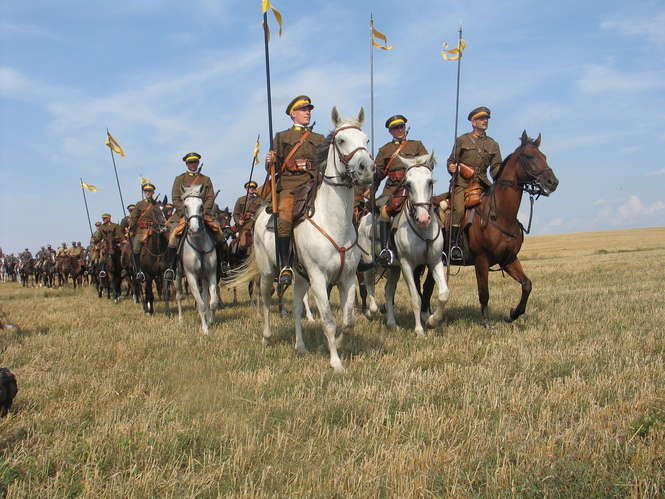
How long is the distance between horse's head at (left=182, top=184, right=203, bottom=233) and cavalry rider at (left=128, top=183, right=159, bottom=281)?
13.7ft

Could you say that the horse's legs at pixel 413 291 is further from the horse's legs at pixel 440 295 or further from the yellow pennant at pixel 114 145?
the yellow pennant at pixel 114 145

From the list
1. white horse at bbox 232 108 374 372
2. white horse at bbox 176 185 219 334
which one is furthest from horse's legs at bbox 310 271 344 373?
white horse at bbox 176 185 219 334

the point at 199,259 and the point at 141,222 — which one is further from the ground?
the point at 141,222

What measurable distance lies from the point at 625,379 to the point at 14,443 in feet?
18.8

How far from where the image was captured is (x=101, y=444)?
413cm

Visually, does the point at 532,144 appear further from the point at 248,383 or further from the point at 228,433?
the point at 228,433

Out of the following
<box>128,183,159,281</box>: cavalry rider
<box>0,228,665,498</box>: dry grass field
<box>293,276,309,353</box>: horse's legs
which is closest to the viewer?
<box>0,228,665,498</box>: dry grass field

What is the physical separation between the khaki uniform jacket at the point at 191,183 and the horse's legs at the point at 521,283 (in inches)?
246

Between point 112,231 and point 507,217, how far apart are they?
15643mm

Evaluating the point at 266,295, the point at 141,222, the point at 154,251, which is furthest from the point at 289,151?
the point at 141,222

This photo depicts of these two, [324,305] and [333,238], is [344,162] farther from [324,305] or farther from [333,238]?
[324,305]

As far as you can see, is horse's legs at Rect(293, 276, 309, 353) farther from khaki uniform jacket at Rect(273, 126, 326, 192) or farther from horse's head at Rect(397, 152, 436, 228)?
horse's head at Rect(397, 152, 436, 228)

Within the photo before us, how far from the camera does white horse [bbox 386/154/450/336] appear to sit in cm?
820

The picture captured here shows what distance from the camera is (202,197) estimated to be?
430 inches
